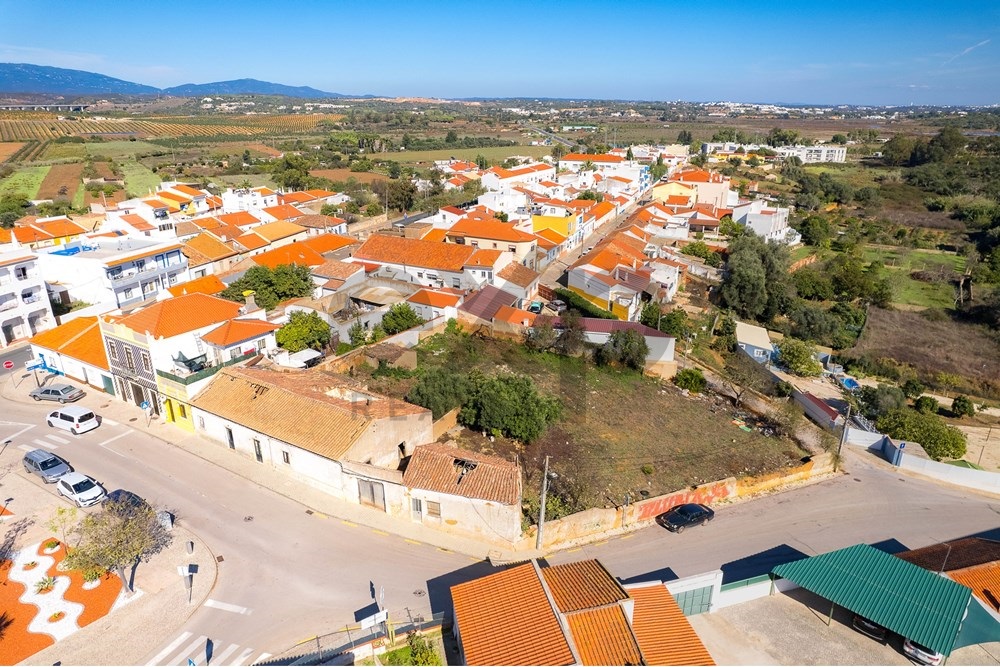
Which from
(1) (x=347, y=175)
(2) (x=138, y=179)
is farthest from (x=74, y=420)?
(2) (x=138, y=179)

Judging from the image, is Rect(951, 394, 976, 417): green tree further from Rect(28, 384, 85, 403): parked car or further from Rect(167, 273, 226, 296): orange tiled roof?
Rect(28, 384, 85, 403): parked car

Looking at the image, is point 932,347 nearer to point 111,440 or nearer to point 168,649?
point 168,649

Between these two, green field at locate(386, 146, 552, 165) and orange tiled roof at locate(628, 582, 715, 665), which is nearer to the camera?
orange tiled roof at locate(628, 582, 715, 665)

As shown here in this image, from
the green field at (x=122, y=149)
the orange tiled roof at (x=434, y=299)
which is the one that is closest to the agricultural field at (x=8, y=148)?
the green field at (x=122, y=149)

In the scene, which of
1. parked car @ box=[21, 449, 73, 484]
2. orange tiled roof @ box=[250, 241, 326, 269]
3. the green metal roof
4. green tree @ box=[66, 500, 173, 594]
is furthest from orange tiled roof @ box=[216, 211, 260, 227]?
the green metal roof

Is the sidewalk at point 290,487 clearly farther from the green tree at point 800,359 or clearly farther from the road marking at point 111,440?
the green tree at point 800,359

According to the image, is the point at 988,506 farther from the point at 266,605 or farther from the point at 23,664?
the point at 23,664

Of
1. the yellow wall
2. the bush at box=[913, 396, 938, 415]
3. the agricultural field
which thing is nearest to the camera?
the bush at box=[913, 396, 938, 415]
